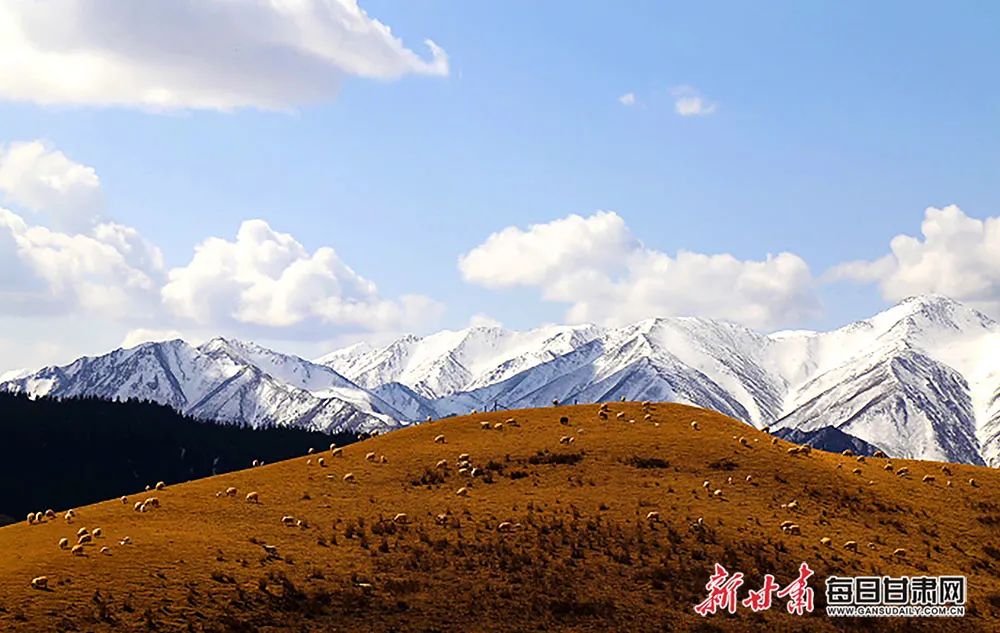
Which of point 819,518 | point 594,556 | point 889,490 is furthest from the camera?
point 889,490

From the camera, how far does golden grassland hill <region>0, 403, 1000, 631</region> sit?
136 feet

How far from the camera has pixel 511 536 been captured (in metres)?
49.7

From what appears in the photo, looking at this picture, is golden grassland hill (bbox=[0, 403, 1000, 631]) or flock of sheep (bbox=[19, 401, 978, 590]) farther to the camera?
flock of sheep (bbox=[19, 401, 978, 590])

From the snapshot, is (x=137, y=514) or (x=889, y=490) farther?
(x=889, y=490)

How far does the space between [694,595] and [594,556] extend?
5227 millimetres

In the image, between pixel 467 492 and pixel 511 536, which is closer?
pixel 511 536

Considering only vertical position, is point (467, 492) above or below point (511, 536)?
above

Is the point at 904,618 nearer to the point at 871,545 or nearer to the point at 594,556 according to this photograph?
the point at 871,545

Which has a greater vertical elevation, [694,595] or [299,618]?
[694,595]

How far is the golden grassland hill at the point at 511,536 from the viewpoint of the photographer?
41531 millimetres

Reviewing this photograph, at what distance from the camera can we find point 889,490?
202 ft

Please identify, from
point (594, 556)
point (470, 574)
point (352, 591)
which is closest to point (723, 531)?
point (594, 556)

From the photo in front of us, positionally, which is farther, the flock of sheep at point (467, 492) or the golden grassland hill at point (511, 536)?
the flock of sheep at point (467, 492)

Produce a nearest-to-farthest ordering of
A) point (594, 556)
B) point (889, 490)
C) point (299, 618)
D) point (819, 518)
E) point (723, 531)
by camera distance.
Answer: point (299, 618), point (594, 556), point (723, 531), point (819, 518), point (889, 490)
